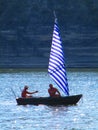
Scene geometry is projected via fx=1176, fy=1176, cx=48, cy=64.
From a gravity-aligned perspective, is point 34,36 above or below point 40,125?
below

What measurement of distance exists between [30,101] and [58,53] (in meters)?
3.68

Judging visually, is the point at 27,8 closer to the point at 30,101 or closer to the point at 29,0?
the point at 29,0

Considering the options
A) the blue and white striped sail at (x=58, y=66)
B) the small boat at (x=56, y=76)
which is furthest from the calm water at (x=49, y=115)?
the blue and white striped sail at (x=58, y=66)

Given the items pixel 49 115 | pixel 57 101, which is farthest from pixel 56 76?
pixel 49 115

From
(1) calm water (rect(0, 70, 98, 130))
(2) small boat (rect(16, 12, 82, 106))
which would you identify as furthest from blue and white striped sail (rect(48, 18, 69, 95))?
(1) calm water (rect(0, 70, 98, 130))

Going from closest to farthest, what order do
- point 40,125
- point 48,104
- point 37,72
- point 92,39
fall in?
point 40,125 < point 48,104 < point 37,72 < point 92,39

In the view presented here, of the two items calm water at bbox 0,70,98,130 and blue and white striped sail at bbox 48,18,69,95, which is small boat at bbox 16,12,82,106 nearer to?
blue and white striped sail at bbox 48,18,69,95

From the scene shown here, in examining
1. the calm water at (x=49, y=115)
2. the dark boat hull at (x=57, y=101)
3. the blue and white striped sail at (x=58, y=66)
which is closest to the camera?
the calm water at (x=49, y=115)

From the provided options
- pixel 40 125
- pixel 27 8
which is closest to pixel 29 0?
pixel 27 8

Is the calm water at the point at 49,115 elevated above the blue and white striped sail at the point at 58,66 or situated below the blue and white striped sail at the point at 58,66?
below

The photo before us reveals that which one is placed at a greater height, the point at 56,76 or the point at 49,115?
the point at 56,76

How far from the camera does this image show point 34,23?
567 feet

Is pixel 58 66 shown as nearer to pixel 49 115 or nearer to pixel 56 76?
pixel 56 76

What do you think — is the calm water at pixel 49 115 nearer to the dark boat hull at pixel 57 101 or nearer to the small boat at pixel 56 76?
the dark boat hull at pixel 57 101
